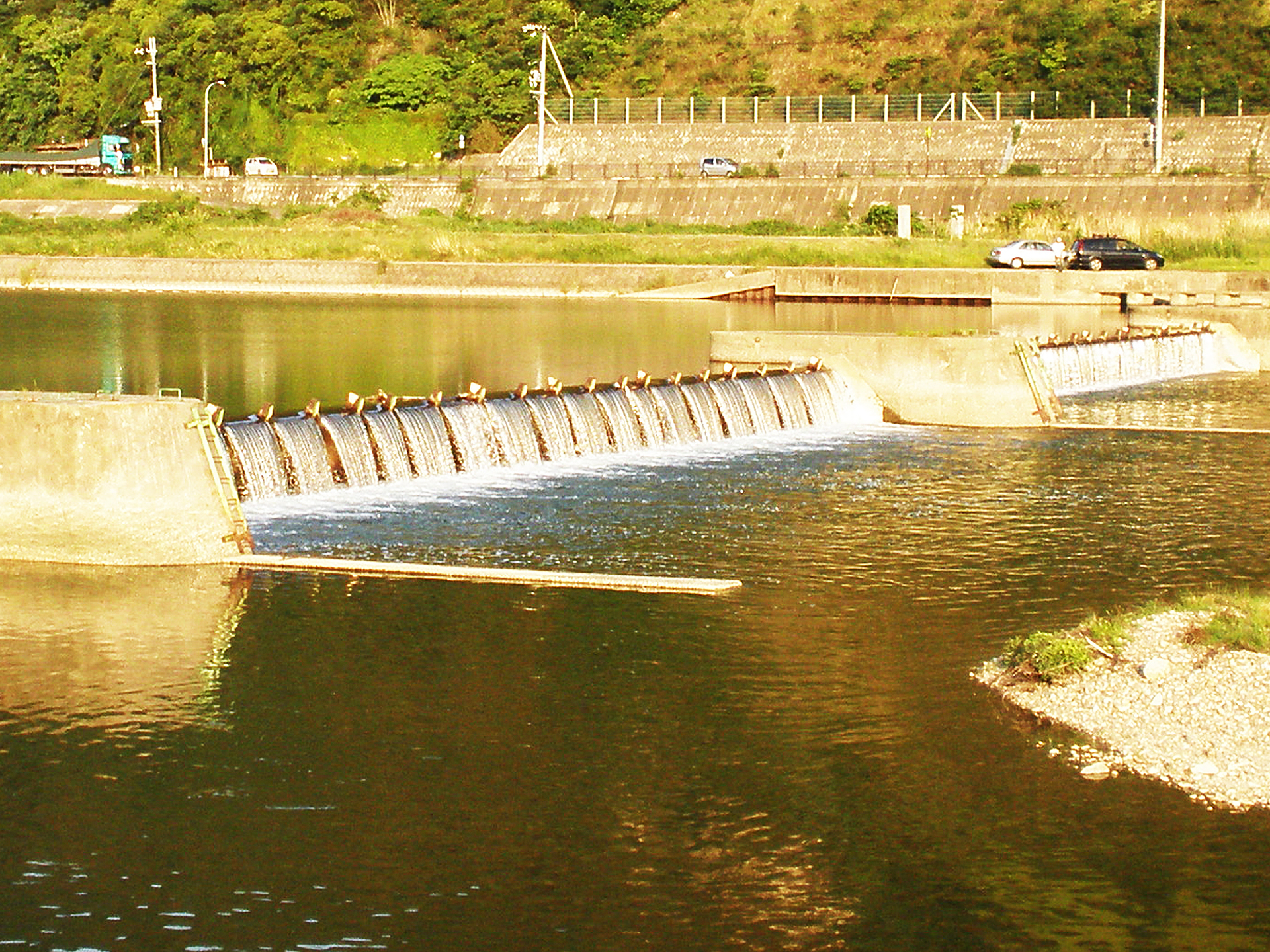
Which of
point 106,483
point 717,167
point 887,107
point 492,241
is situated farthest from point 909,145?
point 106,483

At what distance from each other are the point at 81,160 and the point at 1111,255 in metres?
59.4

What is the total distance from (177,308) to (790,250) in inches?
800

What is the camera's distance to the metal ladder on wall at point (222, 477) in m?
20.4

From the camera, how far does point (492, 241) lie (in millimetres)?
66938

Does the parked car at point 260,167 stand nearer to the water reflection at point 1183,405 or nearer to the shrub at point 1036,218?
the shrub at point 1036,218

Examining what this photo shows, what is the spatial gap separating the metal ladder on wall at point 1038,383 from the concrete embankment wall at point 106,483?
16958 mm

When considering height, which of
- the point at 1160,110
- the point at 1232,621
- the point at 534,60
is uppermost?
the point at 534,60

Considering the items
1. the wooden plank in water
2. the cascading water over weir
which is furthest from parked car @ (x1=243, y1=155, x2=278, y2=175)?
the wooden plank in water

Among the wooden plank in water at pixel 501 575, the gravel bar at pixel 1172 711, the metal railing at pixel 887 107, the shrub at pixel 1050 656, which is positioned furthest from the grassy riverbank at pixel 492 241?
the gravel bar at pixel 1172 711

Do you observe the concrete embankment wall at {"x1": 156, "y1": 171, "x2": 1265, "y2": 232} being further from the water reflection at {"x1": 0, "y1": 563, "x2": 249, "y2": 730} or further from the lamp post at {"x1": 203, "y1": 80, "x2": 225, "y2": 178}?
the water reflection at {"x1": 0, "y1": 563, "x2": 249, "y2": 730}

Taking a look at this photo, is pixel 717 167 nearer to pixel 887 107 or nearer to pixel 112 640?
pixel 887 107

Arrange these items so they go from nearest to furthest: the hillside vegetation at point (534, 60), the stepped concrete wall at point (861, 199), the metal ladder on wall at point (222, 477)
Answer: the metal ladder on wall at point (222, 477), the stepped concrete wall at point (861, 199), the hillside vegetation at point (534, 60)

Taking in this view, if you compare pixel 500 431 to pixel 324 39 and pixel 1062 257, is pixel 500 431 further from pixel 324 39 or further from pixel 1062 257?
pixel 324 39

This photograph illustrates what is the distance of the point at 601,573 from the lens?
20.6 meters
